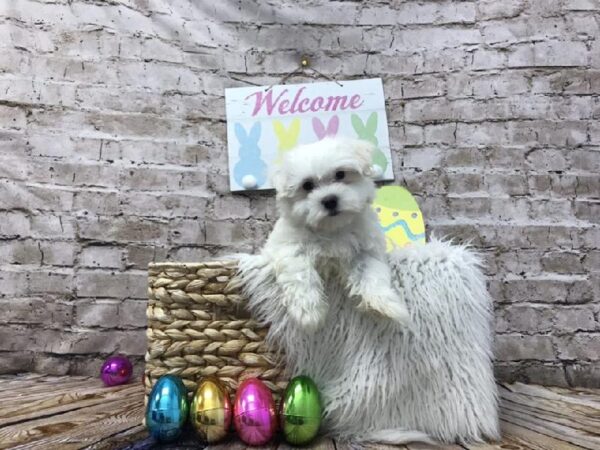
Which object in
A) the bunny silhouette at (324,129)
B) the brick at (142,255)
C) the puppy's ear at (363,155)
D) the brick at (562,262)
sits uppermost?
the bunny silhouette at (324,129)

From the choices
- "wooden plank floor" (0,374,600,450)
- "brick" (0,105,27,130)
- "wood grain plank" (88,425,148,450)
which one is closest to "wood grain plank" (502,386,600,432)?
"wooden plank floor" (0,374,600,450)

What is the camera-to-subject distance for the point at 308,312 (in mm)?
871

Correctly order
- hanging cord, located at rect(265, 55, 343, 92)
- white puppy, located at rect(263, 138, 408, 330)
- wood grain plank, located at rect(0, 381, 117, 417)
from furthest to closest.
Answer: hanging cord, located at rect(265, 55, 343, 92), wood grain plank, located at rect(0, 381, 117, 417), white puppy, located at rect(263, 138, 408, 330)

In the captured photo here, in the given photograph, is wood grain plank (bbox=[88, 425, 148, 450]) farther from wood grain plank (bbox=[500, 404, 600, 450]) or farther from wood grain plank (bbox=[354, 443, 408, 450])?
wood grain plank (bbox=[500, 404, 600, 450])

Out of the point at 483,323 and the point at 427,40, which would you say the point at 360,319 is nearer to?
the point at 483,323

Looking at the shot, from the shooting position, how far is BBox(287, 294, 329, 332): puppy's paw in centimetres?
87

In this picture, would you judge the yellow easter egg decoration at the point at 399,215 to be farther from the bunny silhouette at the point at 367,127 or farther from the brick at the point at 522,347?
the brick at the point at 522,347

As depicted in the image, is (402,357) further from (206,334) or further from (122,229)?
(122,229)

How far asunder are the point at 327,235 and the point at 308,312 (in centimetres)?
17

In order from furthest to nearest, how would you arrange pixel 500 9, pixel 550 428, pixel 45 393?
pixel 500 9, pixel 45 393, pixel 550 428

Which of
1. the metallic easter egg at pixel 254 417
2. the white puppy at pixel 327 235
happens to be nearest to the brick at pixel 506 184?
the white puppy at pixel 327 235

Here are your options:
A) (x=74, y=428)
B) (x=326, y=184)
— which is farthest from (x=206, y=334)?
(x=326, y=184)

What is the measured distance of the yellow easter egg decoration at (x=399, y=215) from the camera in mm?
1459

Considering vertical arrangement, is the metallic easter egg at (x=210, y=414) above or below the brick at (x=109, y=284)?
below
